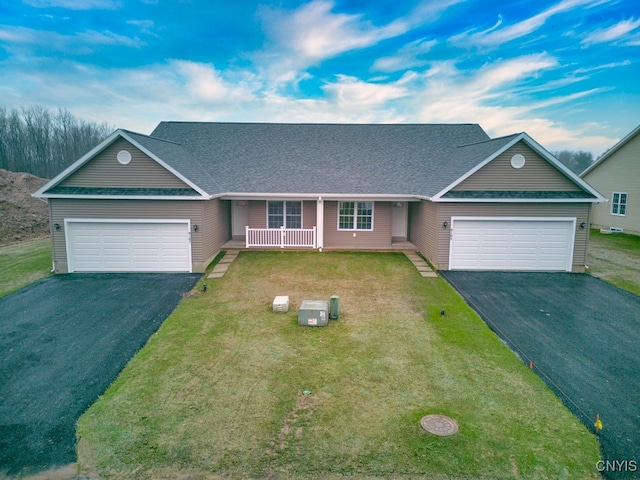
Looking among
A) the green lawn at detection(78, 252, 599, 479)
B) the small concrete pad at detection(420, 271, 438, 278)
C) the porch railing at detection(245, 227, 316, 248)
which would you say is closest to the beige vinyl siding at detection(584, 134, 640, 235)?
the small concrete pad at detection(420, 271, 438, 278)

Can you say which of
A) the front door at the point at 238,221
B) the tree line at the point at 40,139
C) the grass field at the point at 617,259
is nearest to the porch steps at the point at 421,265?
the grass field at the point at 617,259

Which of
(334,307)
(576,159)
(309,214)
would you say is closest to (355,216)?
(309,214)

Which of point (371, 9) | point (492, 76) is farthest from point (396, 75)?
point (371, 9)

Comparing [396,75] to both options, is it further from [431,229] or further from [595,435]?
[595,435]

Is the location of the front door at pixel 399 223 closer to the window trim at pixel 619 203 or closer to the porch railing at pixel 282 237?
the porch railing at pixel 282 237

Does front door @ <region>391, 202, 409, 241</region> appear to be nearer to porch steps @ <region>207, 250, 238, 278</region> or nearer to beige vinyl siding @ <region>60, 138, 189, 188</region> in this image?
porch steps @ <region>207, 250, 238, 278</region>

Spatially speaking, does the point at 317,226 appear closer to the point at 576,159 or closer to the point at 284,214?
the point at 284,214

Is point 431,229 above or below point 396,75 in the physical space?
below
